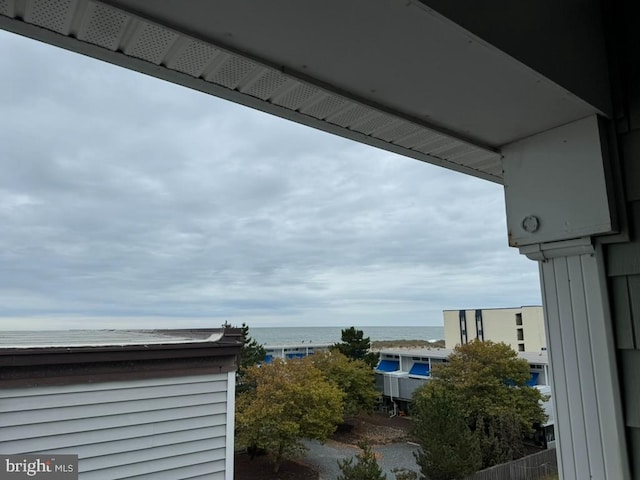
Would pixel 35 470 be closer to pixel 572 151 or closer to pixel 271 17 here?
pixel 271 17

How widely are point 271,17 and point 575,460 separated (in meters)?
1.01

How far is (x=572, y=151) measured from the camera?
849 millimetres

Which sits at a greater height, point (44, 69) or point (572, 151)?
point (44, 69)

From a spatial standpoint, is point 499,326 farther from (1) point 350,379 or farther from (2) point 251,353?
(2) point 251,353

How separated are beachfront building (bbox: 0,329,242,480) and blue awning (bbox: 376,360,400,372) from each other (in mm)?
14540

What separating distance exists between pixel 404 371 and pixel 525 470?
305 inches

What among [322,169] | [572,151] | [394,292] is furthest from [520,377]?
[394,292]

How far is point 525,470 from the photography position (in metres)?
8.09

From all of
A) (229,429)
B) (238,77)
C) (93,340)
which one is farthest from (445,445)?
(238,77)

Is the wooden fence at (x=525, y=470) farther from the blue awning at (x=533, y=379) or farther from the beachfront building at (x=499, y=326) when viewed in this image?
the beachfront building at (x=499, y=326)

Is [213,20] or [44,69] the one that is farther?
[44,69]

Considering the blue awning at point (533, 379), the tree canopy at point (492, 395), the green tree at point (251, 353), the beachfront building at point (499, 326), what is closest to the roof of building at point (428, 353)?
the blue awning at point (533, 379)

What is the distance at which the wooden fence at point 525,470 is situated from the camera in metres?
7.76

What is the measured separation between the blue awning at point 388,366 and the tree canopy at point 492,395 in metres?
4.89
